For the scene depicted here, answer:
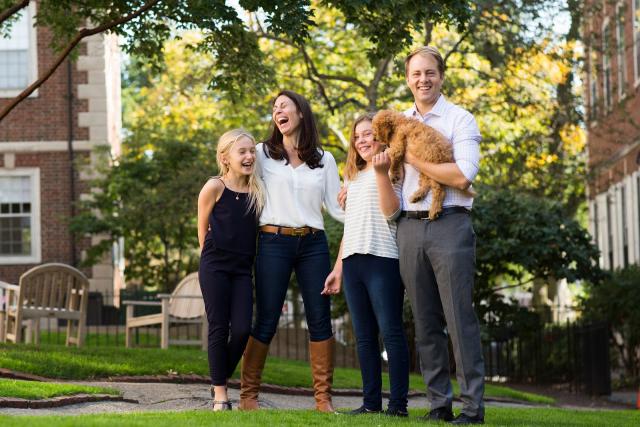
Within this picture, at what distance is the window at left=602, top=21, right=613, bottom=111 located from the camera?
2073 centimetres

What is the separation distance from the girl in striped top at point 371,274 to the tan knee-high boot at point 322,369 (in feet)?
0.92

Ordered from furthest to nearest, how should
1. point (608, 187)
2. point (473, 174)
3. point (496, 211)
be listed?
1. point (608, 187)
2. point (496, 211)
3. point (473, 174)

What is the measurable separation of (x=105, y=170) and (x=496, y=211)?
10502 mm

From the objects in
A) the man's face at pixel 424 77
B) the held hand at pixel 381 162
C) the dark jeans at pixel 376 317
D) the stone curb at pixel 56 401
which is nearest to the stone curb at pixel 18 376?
the stone curb at pixel 56 401

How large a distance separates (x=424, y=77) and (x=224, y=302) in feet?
6.48

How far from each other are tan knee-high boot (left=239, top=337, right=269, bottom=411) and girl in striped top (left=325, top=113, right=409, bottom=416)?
0.63 meters

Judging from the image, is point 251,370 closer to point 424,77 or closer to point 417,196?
point 417,196

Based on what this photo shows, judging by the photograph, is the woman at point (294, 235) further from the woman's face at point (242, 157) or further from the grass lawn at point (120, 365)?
the grass lawn at point (120, 365)

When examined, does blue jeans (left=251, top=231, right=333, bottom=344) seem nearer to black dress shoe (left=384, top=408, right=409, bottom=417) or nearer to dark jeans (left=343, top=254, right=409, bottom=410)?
dark jeans (left=343, top=254, right=409, bottom=410)

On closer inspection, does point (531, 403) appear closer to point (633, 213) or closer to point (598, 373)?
point (598, 373)

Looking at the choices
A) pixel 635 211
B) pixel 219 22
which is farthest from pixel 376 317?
pixel 635 211

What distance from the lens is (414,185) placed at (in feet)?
23.4

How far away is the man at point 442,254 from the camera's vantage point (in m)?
6.92

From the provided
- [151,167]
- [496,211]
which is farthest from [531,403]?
[151,167]
